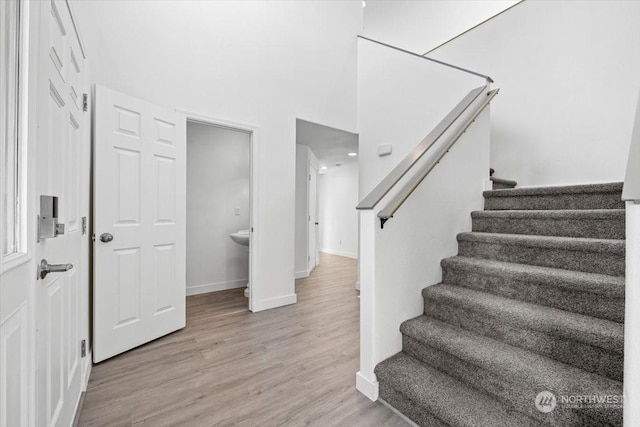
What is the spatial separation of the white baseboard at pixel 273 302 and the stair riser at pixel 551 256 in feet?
6.55

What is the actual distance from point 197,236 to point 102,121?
204 cm

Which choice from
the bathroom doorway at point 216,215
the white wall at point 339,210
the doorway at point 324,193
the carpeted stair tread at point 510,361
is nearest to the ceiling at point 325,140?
the doorway at point 324,193

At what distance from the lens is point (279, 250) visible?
3340mm

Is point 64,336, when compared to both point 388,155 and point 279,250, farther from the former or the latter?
point 388,155

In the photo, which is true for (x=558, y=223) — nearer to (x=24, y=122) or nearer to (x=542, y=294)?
(x=542, y=294)

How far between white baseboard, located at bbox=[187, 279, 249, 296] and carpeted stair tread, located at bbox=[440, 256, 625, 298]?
10.1 ft

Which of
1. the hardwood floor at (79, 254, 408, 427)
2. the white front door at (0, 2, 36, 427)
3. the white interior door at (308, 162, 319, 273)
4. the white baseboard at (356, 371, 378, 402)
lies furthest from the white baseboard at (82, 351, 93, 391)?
the white interior door at (308, 162, 319, 273)

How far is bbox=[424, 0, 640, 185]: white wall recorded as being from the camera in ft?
9.00

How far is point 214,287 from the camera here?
3.98 m

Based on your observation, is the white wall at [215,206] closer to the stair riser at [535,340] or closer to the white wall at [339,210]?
the stair riser at [535,340]

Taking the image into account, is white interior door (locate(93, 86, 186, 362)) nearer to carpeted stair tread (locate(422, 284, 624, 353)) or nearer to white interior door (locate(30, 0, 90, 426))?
white interior door (locate(30, 0, 90, 426))

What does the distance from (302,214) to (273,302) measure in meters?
1.88

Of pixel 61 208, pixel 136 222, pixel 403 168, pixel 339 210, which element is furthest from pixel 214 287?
pixel 339 210

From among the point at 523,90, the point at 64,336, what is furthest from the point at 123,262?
A: the point at 523,90
